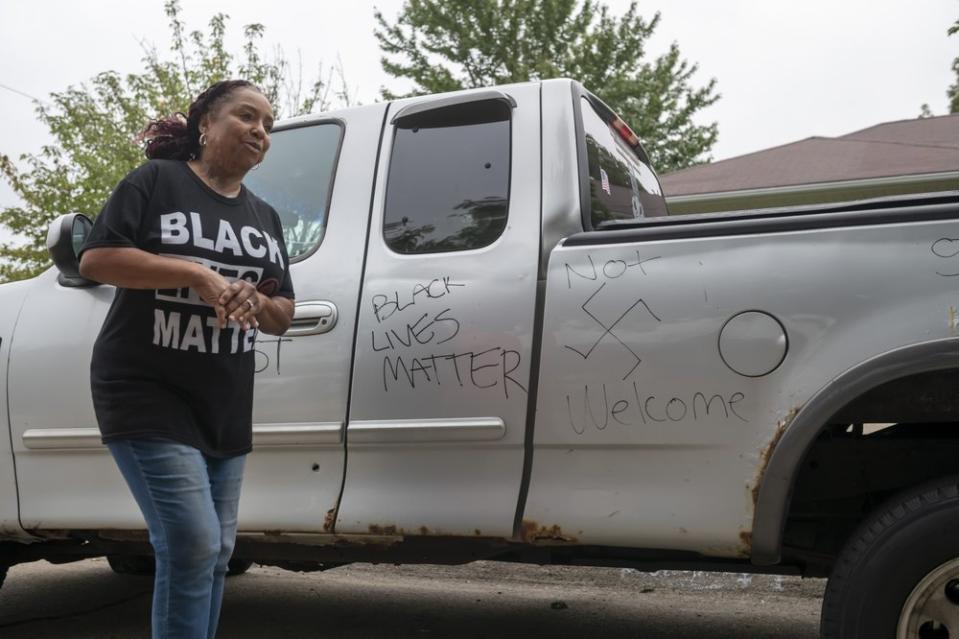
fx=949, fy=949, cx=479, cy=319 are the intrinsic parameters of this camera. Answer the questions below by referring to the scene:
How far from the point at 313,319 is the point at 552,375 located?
2.81 feet

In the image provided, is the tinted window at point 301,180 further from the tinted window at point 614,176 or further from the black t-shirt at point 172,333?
the tinted window at point 614,176

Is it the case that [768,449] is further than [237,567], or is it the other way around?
[237,567]

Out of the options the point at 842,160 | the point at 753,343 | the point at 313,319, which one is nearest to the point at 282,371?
the point at 313,319

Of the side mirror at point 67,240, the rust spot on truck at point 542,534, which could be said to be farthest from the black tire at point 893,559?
the side mirror at point 67,240

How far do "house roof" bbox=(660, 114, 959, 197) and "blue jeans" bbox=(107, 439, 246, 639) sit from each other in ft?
29.6

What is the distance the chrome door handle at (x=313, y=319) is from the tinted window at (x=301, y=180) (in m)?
0.25

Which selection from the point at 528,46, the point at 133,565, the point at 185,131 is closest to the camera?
the point at 185,131

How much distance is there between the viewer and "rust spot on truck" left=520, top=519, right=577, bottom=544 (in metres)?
2.71

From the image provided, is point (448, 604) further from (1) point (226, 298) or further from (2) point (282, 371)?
(1) point (226, 298)

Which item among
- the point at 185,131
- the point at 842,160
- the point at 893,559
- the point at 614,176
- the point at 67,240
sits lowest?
the point at 893,559

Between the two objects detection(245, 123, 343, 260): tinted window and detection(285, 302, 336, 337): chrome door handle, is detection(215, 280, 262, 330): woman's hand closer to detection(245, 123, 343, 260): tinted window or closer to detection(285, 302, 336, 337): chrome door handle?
detection(285, 302, 336, 337): chrome door handle

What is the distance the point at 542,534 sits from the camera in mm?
2730

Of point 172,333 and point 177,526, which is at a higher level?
point 172,333

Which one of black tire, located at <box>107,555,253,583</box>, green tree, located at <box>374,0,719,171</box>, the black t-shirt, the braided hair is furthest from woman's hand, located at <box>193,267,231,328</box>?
green tree, located at <box>374,0,719,171</box>
